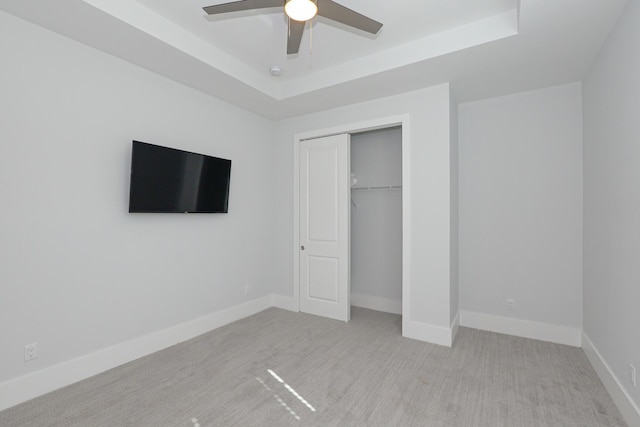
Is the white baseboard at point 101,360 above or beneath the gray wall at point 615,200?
beneath

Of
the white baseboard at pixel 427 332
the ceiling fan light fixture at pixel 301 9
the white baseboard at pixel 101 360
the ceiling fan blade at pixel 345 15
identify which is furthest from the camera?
the white baseboard at pixel 427 332

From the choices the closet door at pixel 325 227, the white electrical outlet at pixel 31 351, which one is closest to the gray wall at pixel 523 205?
the closet door at pixel 325 227

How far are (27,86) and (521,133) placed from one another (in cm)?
445

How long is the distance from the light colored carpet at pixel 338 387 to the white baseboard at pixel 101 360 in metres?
0.07

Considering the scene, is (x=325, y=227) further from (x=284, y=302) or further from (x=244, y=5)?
(x=244, y=5)

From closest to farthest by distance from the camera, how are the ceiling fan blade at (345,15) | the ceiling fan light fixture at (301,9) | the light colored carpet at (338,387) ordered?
the ceiling fan light fixture at (301,9) < the ceiling fan blade at (345,15) < the light colored carpet at (338,387)

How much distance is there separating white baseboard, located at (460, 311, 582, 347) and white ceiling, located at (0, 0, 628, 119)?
8.21 ft

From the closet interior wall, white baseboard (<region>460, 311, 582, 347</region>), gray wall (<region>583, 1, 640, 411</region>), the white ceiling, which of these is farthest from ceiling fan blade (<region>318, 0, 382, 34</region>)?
white baseboard (<region>460, 311, 582, 347</region>)

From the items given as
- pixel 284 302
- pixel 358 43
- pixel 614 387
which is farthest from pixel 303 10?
pixel 284 302

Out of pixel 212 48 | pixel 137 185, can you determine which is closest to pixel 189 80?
pixel 212 48

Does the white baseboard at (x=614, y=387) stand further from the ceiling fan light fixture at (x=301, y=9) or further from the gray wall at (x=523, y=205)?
the ceiling fan light fixture at (x=301, y=9)

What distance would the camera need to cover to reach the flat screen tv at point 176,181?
8.80 feet

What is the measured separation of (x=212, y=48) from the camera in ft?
9.29

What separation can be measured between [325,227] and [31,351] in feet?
9.49
